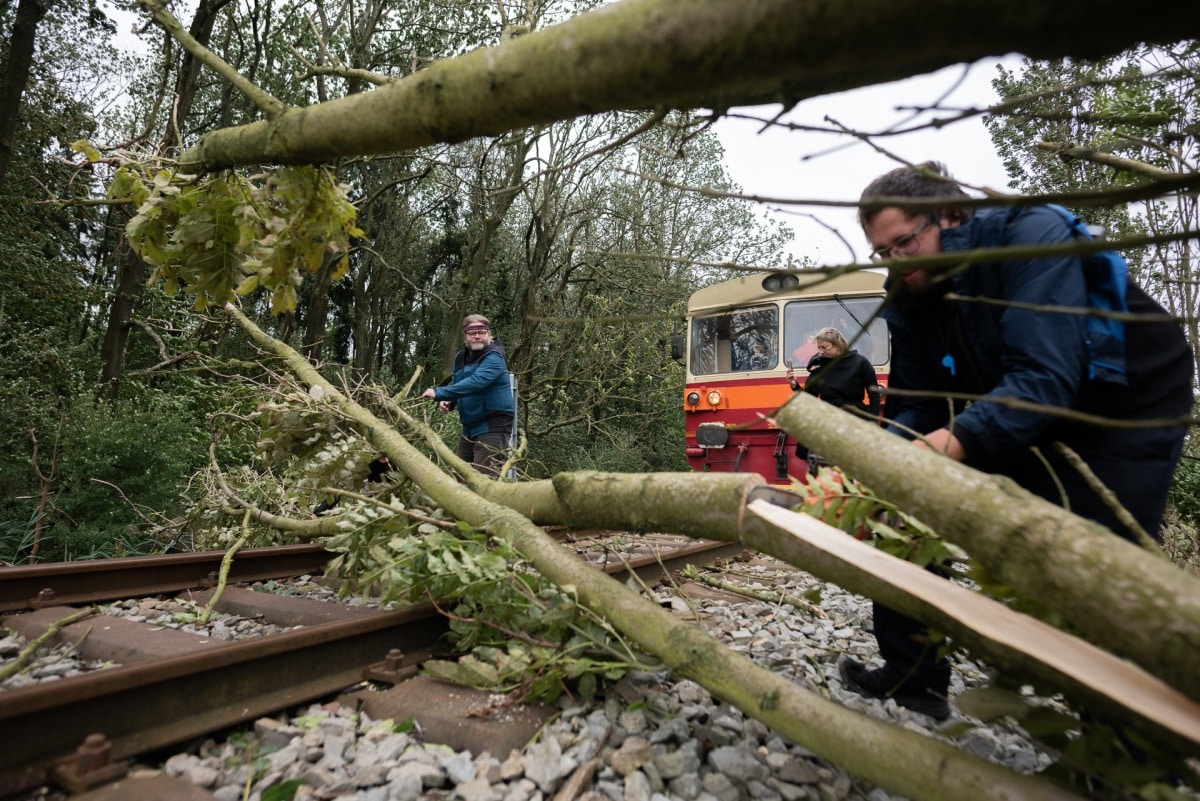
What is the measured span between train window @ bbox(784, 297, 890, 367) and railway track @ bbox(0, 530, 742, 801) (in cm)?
489

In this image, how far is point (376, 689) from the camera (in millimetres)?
2650

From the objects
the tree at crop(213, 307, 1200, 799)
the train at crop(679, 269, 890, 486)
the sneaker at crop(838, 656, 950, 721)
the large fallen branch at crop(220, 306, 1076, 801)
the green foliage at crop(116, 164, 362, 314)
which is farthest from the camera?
the train at crop(679, 269, 890, 486)

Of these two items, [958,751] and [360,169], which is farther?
[360,169]

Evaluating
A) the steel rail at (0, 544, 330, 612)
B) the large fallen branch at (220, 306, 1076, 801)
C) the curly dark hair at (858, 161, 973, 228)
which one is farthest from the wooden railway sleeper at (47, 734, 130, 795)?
the curly dark hair at (858, 161, 973, 228)

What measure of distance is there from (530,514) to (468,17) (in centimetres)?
1353

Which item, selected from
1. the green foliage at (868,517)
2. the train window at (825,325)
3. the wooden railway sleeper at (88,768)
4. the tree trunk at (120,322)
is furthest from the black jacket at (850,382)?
the tree trunk at (120,322)

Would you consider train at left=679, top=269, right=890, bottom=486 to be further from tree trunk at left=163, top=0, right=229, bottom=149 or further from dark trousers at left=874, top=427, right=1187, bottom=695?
tree trunk at left=163, top=0, right=229, bottom=149

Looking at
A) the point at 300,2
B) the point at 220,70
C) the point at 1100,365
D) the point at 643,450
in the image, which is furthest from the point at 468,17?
the point at 1100,365

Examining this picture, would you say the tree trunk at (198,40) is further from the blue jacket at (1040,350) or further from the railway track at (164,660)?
the blue jacket at (1040,350)

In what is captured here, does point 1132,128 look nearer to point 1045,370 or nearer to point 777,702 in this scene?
→ point 1045,370

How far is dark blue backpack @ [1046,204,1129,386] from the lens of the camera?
80.7 inches

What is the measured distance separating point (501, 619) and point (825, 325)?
22.6 feet

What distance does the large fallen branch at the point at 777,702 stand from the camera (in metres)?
1.61

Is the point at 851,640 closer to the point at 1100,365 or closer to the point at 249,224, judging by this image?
the point at 1100,365
